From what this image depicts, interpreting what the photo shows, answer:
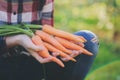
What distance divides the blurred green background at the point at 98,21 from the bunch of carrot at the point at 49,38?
4.04 ft

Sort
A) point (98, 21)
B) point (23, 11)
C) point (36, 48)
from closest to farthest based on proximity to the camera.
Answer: point (36, 48) < point (23, 11) < point (98, 21)

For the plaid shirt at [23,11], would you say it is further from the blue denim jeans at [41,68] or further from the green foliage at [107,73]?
the green foliage at [107,73]

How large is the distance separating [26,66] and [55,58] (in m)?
0.28

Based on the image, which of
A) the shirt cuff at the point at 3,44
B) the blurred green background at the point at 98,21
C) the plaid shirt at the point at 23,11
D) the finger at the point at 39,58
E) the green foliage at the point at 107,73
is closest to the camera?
the finger at the point at 39,58

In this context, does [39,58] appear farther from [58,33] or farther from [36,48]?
[58,33]

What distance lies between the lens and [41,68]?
9.30ft

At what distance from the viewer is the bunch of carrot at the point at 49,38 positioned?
2631mm

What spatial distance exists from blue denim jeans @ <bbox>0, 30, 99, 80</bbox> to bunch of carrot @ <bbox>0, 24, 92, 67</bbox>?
0.36ft

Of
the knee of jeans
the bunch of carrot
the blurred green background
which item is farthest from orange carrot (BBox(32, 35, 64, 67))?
the blurred green background

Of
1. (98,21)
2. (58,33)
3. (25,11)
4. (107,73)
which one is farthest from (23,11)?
(98,21)

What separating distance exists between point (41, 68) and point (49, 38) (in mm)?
204

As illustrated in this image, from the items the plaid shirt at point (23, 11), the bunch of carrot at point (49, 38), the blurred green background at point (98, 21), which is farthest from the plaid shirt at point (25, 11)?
the blurred green background at point (98, 21)

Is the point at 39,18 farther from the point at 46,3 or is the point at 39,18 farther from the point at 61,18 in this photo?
the point at 61,18

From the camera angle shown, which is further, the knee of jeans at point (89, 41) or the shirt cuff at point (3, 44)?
the knee of jeans at point (89, 41)
